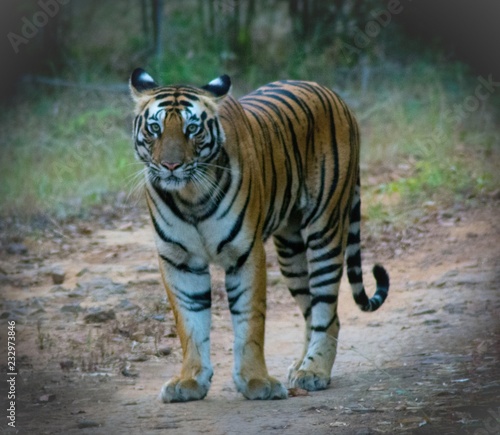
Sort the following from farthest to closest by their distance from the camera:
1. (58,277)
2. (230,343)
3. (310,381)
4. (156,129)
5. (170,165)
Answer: (58,277) → (230,343) → (310,381) → (156,129) → (170,165)

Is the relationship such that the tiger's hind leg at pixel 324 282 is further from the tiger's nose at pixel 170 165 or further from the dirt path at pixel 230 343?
the tiger's nose at pixel 170 165

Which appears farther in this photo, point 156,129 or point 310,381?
point 310,381

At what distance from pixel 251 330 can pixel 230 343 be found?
155 cm

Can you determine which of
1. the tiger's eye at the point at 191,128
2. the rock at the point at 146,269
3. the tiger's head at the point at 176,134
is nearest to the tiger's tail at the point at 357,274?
the tiger's head at the point at 176,134

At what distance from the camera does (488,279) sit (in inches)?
268

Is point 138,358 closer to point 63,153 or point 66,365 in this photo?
point 66,365

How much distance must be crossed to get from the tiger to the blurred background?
10.8 ft

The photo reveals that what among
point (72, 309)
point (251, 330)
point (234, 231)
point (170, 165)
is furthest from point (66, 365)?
point (170, 165)

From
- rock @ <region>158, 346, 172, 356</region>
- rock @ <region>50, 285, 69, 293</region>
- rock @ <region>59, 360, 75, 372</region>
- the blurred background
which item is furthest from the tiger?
the blurred background

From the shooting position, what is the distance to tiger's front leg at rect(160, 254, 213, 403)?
4.54m

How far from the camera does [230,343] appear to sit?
605 cm

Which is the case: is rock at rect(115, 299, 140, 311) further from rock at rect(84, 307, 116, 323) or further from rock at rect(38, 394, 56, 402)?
rock at rect(38, 394, 56, 402)

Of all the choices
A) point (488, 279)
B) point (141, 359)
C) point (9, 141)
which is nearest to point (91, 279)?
point (141, 359)

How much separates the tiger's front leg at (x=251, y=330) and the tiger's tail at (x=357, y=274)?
3.28 ft
